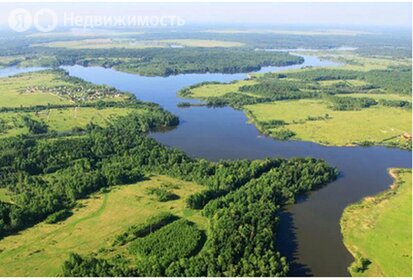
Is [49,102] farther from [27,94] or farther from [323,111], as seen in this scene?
[323,111]

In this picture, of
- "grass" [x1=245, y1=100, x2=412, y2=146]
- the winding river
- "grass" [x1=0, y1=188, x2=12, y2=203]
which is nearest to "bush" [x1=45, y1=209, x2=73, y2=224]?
"grass" [x1=0, y1=188, x2=12, y2=203]

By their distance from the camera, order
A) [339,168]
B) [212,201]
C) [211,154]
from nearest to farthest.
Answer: [212,201] → [339,168] → [211,154]

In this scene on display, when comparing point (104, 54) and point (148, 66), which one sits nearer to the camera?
point (148, 66)

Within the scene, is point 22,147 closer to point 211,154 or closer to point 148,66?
point 211,154

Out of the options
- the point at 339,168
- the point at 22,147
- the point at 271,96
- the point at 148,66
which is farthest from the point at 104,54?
the point at 339,168

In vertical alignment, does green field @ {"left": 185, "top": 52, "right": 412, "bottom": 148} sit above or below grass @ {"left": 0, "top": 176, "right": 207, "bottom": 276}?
above

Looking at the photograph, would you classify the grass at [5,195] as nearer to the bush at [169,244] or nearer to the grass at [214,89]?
the bush at [169,244]

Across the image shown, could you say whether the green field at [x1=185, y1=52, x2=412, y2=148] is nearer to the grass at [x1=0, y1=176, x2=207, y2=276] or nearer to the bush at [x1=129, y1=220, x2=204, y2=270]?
the grass at [x1=0, y1=176, x2=207, y2=276]
